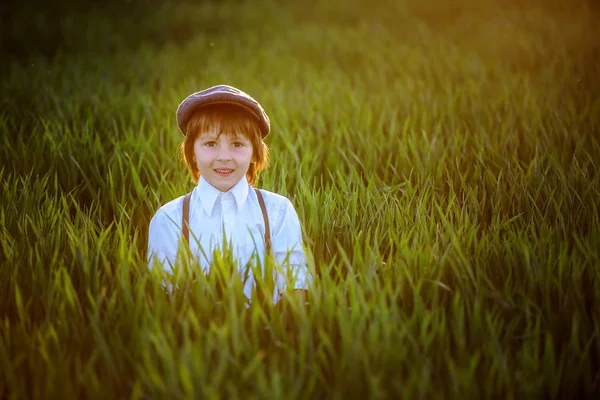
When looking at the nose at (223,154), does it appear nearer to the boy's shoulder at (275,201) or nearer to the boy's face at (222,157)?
the boy's face at (222,157)

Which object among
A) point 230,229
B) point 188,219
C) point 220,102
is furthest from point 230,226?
point 220,102

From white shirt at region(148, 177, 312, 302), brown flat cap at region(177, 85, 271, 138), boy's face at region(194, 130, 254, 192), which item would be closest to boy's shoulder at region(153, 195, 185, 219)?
white shirt at region(148, 177, 312, 302)

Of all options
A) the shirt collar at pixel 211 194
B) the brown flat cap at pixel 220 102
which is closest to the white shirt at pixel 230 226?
the shirt collar at pixel 211 194

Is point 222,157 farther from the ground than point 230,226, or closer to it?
farther from the ground

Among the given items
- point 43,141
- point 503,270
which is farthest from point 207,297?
point 43,141

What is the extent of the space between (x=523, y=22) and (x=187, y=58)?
328 centimetres

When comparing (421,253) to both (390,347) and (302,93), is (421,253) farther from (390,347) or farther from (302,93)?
(302,93)

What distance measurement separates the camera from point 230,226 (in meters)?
1.91

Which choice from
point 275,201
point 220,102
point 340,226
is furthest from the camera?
point 340,226

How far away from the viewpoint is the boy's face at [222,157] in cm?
186

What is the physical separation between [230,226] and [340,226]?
45 cm

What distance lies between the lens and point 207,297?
169 cm

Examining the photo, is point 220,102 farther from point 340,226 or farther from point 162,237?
point 340,226

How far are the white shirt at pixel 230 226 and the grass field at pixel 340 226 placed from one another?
9cm
